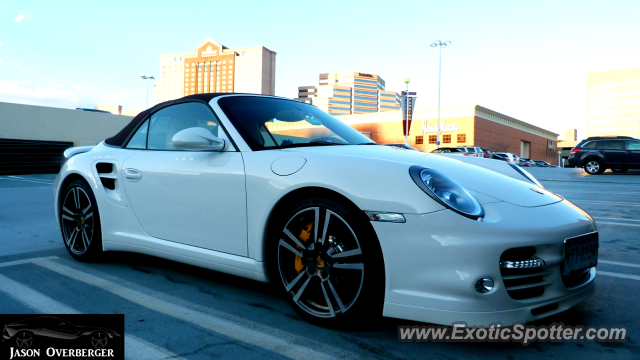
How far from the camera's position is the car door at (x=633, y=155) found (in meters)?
18.3

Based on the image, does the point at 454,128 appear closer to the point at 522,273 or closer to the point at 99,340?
the point at 522,273

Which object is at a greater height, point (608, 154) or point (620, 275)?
point (608, 154)

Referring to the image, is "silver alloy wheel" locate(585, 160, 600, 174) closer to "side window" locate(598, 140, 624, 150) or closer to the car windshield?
"side window" locate(598, 140, 624, 150)

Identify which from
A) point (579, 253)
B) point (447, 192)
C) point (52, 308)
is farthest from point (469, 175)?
point (52, 308)

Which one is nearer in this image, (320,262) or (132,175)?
(320,262)

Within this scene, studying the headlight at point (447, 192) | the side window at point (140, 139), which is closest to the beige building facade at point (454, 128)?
the side window at point (140, 139)

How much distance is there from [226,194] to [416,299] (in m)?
1.25

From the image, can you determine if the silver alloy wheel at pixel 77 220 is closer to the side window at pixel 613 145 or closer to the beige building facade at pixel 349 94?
the side window at pixel 613 145

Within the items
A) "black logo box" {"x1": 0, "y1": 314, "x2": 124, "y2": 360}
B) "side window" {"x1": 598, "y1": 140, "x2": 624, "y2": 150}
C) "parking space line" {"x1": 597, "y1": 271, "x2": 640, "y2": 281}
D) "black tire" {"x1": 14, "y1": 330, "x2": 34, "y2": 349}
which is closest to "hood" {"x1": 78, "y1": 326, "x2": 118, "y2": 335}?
"black logo box" {"x1": 0, "y1": 314, "x2": 124, "y2": 360}

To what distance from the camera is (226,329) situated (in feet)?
7.74

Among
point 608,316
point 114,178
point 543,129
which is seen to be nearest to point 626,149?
point 608,316

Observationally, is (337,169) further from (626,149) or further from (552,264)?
(626,149)

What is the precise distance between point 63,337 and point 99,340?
0.53ft

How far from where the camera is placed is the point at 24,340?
6.82 ft
